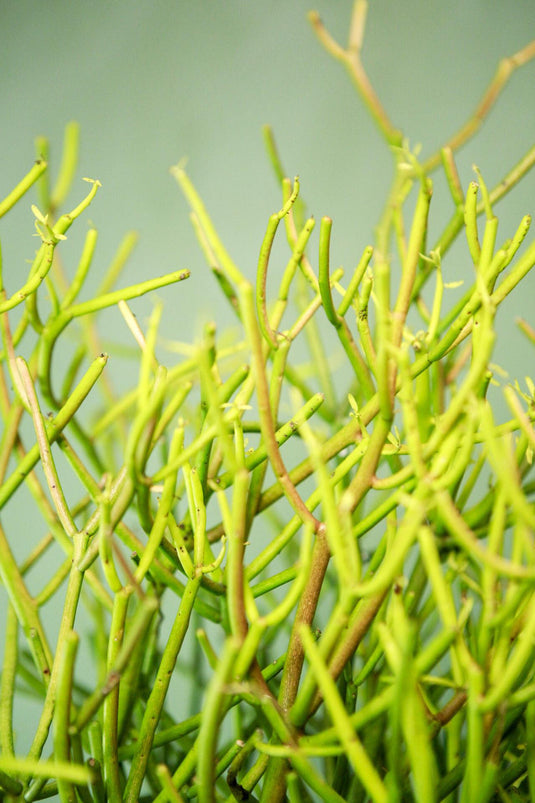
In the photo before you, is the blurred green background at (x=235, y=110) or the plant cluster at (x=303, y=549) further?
the blurred green background at (x=235, y=110)

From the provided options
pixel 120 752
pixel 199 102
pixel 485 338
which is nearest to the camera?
pixel 485 338

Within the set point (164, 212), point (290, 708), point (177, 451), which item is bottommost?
point (290, 708)

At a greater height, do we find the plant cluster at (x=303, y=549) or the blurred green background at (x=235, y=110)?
the blurred green background at (x=235, y=110)

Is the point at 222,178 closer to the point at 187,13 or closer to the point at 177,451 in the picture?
the point at 187,13

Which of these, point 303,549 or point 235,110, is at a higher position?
point 235,110

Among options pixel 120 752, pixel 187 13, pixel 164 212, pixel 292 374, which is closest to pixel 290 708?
pixel 120 752

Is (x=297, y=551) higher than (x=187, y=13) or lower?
lower

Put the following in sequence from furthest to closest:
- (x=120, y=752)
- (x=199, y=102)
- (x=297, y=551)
Result: (x=199, y=102)
(x=297, y=551)
(x=120, y=752)

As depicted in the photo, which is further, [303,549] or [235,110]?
[235,110]

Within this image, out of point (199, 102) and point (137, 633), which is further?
point (199, 102)

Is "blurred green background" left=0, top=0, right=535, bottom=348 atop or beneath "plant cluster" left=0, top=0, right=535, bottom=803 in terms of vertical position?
atop

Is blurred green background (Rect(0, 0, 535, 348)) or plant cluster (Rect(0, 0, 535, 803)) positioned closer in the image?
plant cluster (Rect(0, 0, 535, 803))
